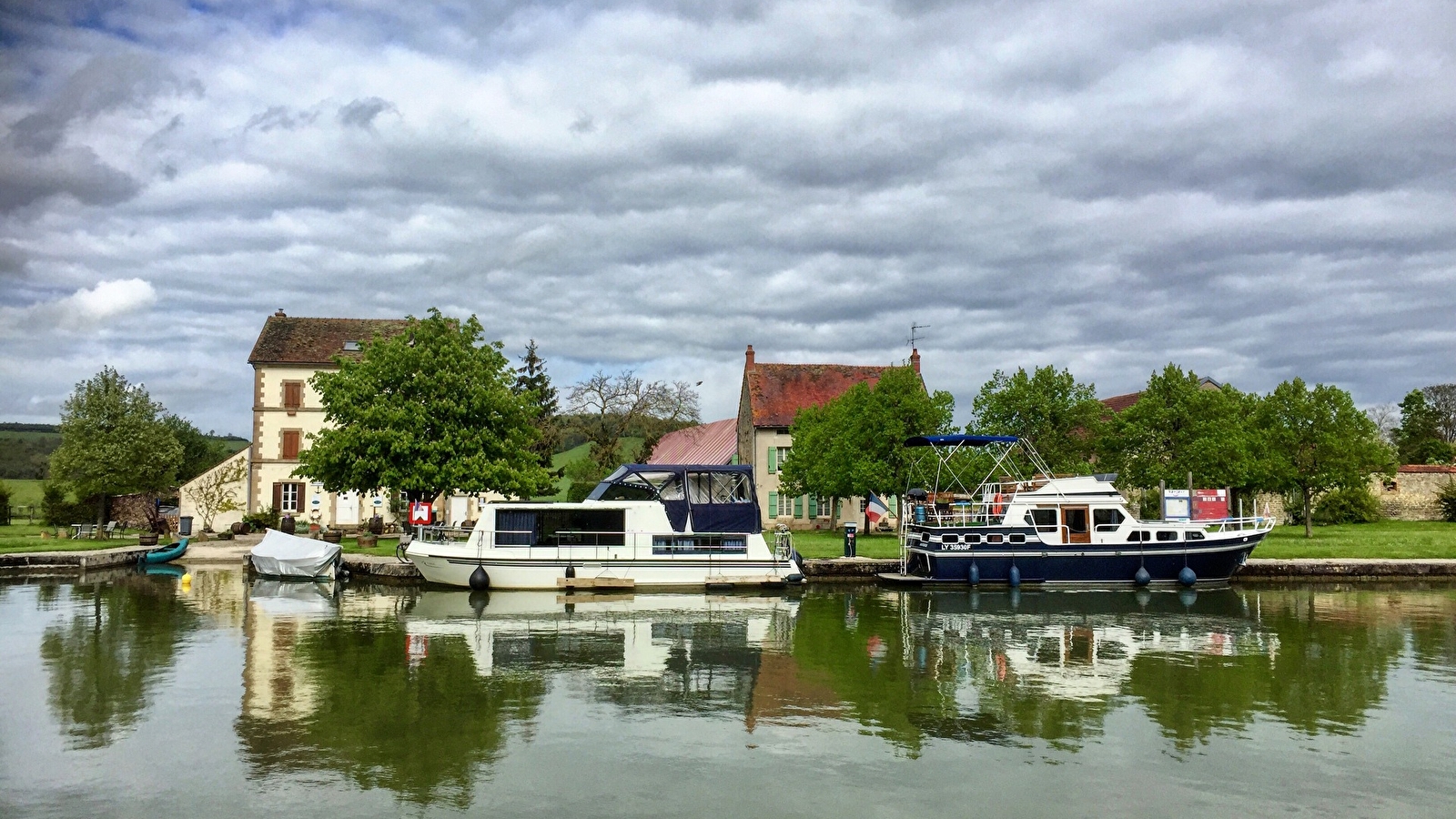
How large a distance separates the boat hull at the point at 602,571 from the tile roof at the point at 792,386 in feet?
76.0

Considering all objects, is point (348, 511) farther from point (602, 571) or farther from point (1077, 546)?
point (1077, 546)

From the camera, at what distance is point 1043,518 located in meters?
29.7

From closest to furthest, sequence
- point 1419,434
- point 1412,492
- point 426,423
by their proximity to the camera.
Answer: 1. point 426,423
2. point 1412,492
3. point 1419,434

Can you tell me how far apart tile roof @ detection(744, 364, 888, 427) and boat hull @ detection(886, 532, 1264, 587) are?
2148 centimetres

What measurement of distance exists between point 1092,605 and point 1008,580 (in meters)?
4.08

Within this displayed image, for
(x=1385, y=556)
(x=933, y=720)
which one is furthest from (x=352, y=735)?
(x=1385, y=556)

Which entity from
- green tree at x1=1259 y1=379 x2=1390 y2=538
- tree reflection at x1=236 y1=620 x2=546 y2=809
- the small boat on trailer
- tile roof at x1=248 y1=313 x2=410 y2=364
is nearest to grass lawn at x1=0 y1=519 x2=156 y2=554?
tile roof at x1=248 y1=313 x2=410 y2=364

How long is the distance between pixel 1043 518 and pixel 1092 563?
191 cm

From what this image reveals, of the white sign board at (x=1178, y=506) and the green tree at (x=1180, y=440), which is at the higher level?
the green tree at (x=1180, y=440)

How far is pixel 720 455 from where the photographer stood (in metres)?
58.7

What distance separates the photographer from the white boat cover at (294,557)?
29.4 m

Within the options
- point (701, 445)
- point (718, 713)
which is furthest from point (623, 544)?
point (701, 445)

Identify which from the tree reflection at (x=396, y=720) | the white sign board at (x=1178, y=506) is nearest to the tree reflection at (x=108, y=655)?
the tree reflection at (x=396, y=720)

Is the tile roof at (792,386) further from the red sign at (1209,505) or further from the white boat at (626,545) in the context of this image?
the white boat at (626,545)
